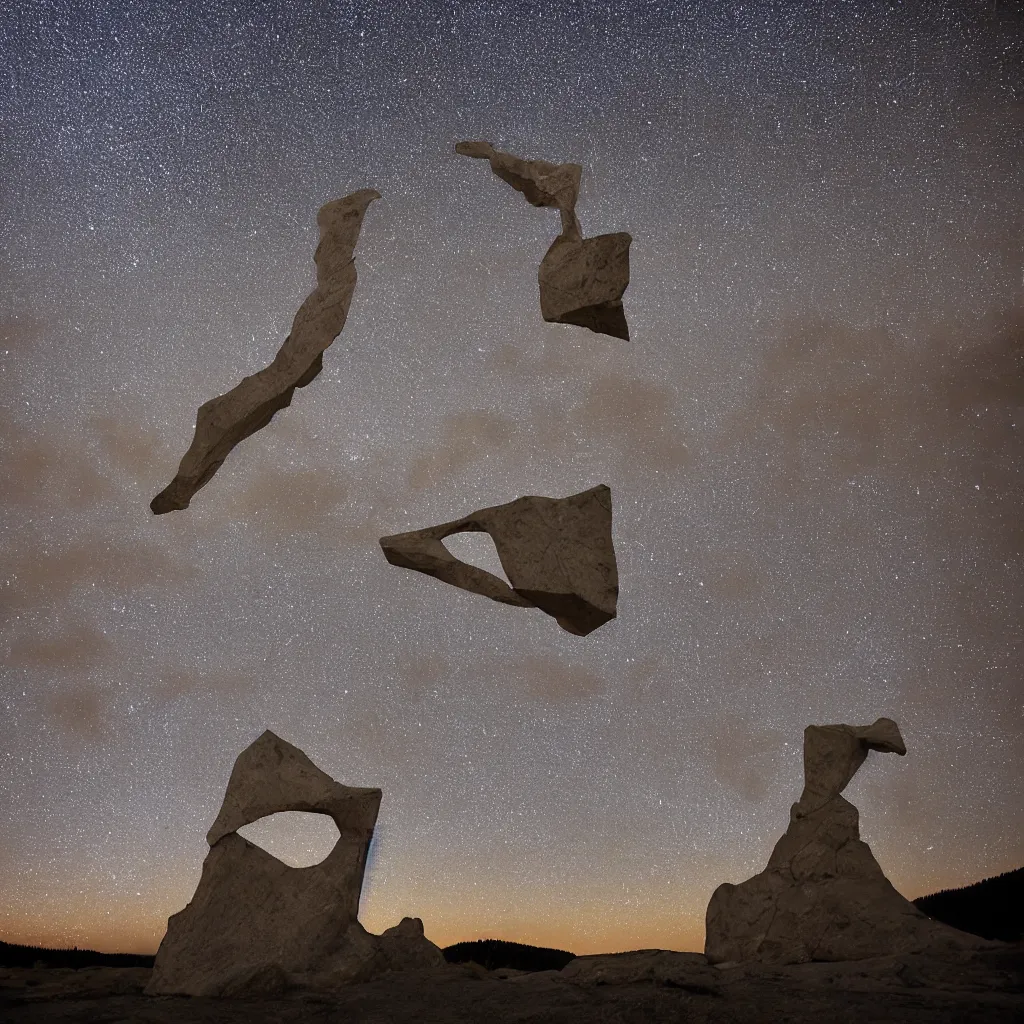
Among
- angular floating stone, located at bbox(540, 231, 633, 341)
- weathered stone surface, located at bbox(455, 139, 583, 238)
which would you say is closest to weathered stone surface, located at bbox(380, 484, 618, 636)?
angular floating stone, located at bbox(540, 231, 633, 341)

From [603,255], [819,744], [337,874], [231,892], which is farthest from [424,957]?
[603,255]

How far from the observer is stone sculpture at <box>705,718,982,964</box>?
1157 centimetres

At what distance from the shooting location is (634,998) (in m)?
9.59

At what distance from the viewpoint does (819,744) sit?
1321 centimetres

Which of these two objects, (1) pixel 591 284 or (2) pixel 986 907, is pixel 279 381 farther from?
(2) pixel 986 907

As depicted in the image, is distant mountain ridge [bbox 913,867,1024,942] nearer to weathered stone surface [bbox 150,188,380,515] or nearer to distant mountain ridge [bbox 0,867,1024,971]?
distant mountain ridge [bbox 0,867,1024,971]

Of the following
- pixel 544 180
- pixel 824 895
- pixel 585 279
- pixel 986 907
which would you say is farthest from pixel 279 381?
pixel 986 907

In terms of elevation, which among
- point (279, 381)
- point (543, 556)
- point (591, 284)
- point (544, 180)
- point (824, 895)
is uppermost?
point (544, 180)

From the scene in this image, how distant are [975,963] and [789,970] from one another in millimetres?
1623

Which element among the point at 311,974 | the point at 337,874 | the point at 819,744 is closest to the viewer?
the point at 311,974

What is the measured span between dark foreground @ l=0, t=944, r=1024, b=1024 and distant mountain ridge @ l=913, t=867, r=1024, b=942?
14.9 feet

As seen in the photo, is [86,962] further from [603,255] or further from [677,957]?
[603,255]

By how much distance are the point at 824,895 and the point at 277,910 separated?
223 inches

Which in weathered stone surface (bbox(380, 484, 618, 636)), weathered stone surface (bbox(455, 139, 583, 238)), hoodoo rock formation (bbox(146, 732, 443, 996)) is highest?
weathered stone surface (bbox(455, 139, 583, 238))
